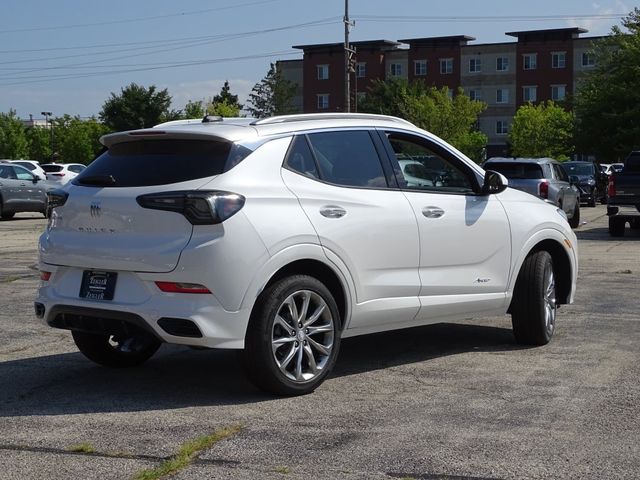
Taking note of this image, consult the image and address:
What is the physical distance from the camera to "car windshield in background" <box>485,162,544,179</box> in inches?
997

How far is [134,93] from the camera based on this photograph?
103 metres

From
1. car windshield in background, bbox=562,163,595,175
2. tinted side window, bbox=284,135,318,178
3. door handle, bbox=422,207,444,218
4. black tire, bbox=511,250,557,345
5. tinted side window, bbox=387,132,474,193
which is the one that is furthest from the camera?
car windshield in background, bbox=562,163,595,175

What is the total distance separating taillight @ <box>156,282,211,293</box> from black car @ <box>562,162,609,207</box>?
3532 cm

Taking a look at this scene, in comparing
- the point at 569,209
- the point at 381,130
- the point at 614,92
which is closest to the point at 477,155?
the point at 614,92

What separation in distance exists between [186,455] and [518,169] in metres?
21.2

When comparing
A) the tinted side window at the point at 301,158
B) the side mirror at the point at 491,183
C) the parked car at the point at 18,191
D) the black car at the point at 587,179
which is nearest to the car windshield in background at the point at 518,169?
the parked car at the point at 18,191

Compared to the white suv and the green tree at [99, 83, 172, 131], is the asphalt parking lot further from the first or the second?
the green tree at [99, 83, 172, 131]

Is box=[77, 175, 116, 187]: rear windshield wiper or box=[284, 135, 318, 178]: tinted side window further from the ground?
box=[284, 135, 318, 178]: tinted side window

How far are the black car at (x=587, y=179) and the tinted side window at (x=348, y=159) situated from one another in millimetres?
33847

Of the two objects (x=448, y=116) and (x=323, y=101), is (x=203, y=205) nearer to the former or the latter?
(x=448, y=116)

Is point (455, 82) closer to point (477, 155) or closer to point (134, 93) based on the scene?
point (477, 155)

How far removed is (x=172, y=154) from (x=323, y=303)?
50.7 inches

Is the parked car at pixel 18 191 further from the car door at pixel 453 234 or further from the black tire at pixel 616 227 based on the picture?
the car door at pixel 453 234

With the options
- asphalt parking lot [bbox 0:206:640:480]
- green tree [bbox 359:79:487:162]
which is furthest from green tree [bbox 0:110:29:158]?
asphalt parking lot [bbox 0:206:640:480]
